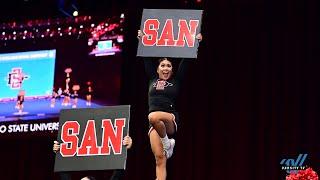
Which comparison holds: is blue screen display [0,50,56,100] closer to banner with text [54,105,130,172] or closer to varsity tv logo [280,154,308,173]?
varsity tv logo [280,154,308,173]

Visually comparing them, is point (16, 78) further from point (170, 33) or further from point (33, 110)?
point (170, 33)

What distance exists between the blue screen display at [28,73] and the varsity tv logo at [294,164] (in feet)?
10.5

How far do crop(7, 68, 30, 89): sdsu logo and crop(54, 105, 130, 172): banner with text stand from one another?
11.6ft

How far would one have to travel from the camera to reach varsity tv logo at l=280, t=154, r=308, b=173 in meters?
8.25

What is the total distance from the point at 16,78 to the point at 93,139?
153 inches

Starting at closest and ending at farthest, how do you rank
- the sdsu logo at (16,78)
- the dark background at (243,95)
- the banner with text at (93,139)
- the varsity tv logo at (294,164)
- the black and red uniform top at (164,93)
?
the banner with text at (93,139)
the black and red uniform top at (164,93)
the varsity tv logo at (294,164)
the dark background at (243,95)
the sdsu logo at (16,78)

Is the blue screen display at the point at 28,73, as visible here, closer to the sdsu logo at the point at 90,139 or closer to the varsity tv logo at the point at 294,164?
the varsity tv logo at the point at 294,164

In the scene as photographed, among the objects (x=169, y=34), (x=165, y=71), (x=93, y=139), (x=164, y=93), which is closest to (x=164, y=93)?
(x=164, y=93)

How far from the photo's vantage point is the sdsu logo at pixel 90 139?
5.77 metres

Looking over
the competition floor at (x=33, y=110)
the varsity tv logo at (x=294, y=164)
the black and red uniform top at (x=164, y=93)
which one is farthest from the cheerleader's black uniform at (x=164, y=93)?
the competition floor at (x=33, y=110)

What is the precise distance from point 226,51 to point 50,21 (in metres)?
2.52

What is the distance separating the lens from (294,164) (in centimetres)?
831

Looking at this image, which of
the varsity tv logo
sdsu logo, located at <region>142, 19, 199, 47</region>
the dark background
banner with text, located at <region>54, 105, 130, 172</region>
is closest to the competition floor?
the dark background

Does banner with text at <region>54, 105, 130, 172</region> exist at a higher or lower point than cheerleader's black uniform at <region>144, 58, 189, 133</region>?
lower
